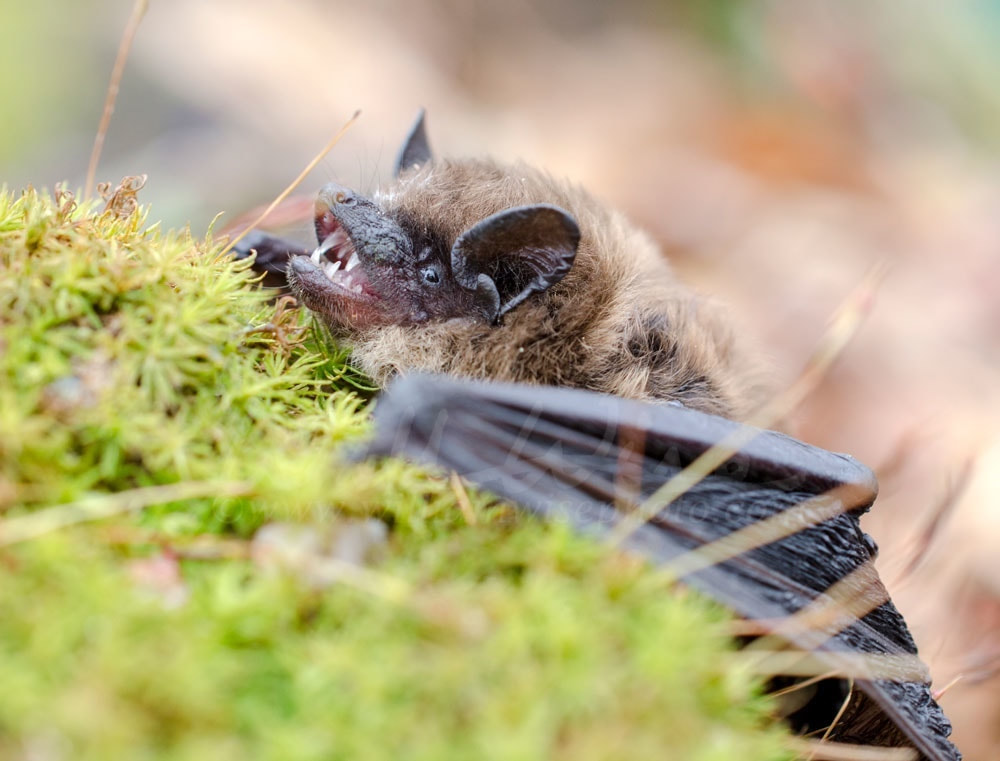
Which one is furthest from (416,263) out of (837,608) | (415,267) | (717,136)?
(717,136)

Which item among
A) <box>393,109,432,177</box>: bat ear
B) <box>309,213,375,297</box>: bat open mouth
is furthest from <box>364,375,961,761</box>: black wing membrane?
<box>393,109,432,177</box>: bat ear

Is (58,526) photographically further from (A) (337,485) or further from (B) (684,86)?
(B) (684,86)

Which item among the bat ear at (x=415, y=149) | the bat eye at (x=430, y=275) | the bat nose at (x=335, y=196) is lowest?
the bat eye at (x=430, y=275)

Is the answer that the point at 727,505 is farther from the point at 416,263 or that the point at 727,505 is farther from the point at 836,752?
the point at 416,263

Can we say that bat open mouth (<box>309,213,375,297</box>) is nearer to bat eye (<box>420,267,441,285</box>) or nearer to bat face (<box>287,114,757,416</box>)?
bat face (<box>287,114,757,416</box>)

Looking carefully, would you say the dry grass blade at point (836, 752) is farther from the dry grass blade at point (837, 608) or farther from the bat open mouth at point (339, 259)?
the bat open mouth at point (339, 259)

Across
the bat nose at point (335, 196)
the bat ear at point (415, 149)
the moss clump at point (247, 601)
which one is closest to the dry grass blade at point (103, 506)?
the moss clump at point (247, 601)

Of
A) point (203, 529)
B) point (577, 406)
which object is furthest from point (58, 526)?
point (577, 406)
